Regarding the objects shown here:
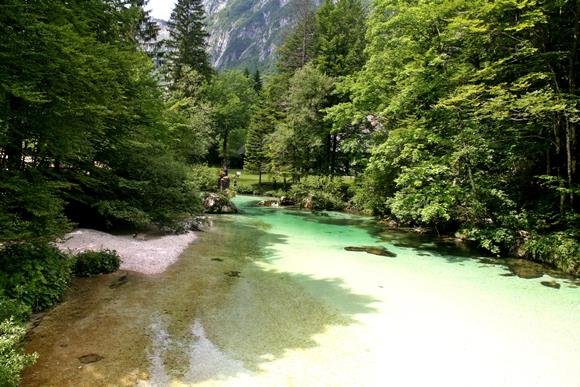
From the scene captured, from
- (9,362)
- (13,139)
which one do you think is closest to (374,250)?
(13,139)

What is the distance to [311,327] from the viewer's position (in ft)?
24.8

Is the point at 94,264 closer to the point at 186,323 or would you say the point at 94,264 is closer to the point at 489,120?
the point at 186,323

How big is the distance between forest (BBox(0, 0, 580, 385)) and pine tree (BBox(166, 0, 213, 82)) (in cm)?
1641

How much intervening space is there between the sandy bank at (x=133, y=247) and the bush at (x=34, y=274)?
223 cm

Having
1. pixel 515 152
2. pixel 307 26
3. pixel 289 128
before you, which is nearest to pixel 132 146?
pixel 515 152

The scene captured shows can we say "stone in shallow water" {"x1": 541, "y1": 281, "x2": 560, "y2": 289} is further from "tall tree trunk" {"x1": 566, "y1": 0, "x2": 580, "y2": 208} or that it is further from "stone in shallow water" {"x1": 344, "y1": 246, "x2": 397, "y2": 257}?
"stone in shallow water" {"x1": 344, "y1": 246, "x2": 397, "y2": 257}

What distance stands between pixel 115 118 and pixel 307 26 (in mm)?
35161

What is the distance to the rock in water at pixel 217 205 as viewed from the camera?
25.0m

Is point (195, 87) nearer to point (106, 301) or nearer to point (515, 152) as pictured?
point (515, 152)

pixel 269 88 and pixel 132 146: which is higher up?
pixel 269 88

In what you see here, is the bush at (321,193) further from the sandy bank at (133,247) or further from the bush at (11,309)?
the bush at (11,309)

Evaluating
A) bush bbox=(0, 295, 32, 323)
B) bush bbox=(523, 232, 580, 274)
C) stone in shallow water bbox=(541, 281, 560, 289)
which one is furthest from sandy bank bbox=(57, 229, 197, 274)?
bush bbox=(523, 232, 580, 274)

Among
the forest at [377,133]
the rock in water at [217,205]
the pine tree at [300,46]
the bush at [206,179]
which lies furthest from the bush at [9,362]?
the pine tree at [300,46]

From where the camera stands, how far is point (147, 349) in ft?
19.9
